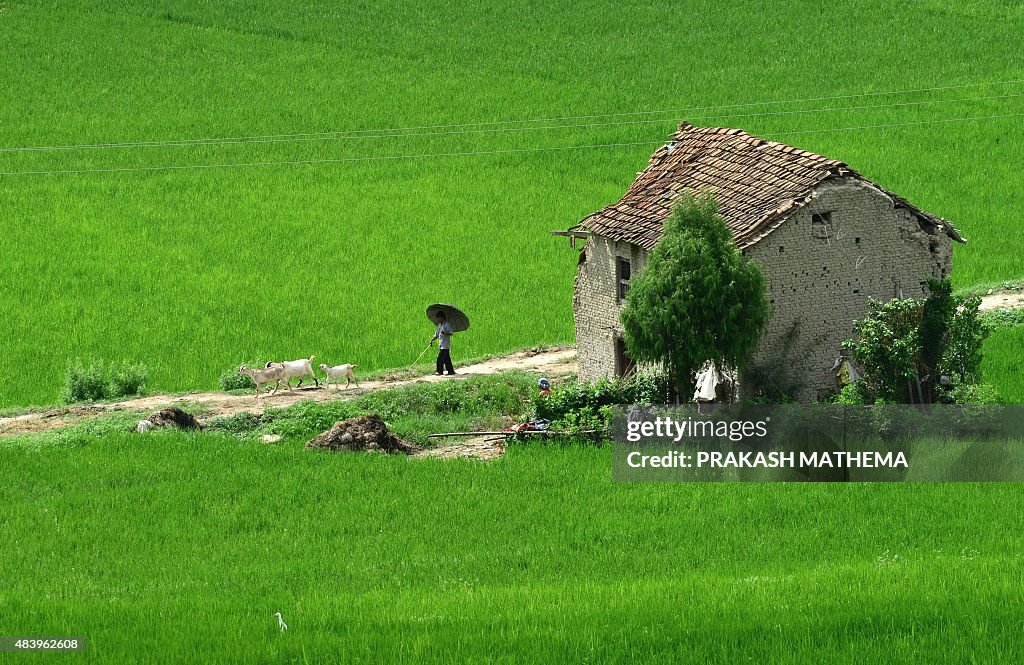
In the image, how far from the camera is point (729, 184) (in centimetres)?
3288

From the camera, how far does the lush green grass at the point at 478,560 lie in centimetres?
1953

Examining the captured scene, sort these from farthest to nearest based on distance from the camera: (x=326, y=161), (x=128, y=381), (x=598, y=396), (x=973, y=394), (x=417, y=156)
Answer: (x=326, y=161) < (x=417, y=156) < (x=128, y=381) < (x=598, y=396) < (x=973, y=394)

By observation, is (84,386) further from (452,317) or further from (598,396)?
(598,396)

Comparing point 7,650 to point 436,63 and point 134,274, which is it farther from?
point 436,63

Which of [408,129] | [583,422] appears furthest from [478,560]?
[408,129]

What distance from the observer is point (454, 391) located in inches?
Result: 1324

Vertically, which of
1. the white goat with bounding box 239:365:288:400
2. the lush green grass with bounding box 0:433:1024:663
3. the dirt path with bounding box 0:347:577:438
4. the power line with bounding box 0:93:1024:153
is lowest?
the lush green grass with bounding box 0:433:1024:663

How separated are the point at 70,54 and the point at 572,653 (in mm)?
49270

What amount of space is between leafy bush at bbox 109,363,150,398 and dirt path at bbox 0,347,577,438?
1046 mm

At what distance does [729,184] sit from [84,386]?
13872mm

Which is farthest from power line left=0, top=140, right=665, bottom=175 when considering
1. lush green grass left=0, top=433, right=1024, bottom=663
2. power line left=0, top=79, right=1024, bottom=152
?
lush green grass left=0, top=433, right=1024, bottom=663

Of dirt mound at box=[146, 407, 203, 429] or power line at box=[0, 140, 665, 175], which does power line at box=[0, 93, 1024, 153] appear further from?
dirt mound at box=[146, 407, 203, 429]

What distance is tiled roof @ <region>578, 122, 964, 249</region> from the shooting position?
31.4 meters

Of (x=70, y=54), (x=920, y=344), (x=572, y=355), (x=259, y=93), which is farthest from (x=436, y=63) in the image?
(x=920, y=344)
